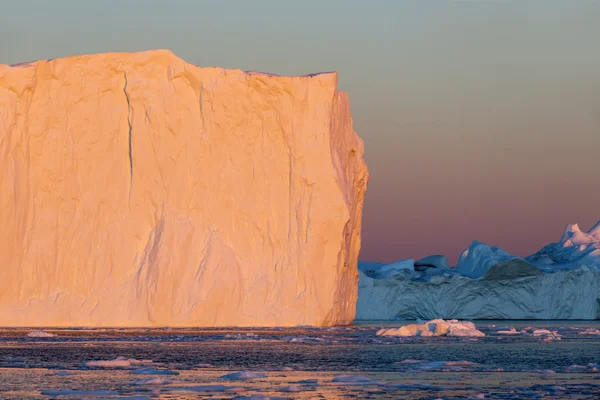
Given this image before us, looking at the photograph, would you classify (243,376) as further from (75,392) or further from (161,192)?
(161,192)

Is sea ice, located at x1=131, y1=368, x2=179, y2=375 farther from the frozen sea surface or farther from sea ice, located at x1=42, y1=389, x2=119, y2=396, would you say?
sea ice, located at x1=42, y1=389, x2=119, y2=396

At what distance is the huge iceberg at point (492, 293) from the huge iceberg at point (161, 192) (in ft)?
52.1

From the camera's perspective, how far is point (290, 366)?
55.4 ft

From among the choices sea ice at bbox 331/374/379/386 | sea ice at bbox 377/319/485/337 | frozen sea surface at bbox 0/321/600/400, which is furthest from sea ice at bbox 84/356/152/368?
sea ice at bbox 377/319/485/337

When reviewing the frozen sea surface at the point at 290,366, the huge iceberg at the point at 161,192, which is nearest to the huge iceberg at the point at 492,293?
the huge iceberg at the point at 161,192

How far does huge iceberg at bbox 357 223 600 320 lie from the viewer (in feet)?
151

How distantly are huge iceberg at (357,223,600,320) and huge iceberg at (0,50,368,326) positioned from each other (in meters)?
15.9

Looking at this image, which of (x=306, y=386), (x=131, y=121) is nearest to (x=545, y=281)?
(x=131, y=121)

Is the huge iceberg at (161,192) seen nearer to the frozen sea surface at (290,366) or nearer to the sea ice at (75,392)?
the frozen sea surface at (290,366)

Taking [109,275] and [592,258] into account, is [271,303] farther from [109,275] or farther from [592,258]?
[592,258]

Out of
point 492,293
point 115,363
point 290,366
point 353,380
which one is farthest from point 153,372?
point 492,293

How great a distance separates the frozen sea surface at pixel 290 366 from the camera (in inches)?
508

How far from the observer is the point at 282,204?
30.5 meters

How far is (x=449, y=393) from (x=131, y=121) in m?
19.9
